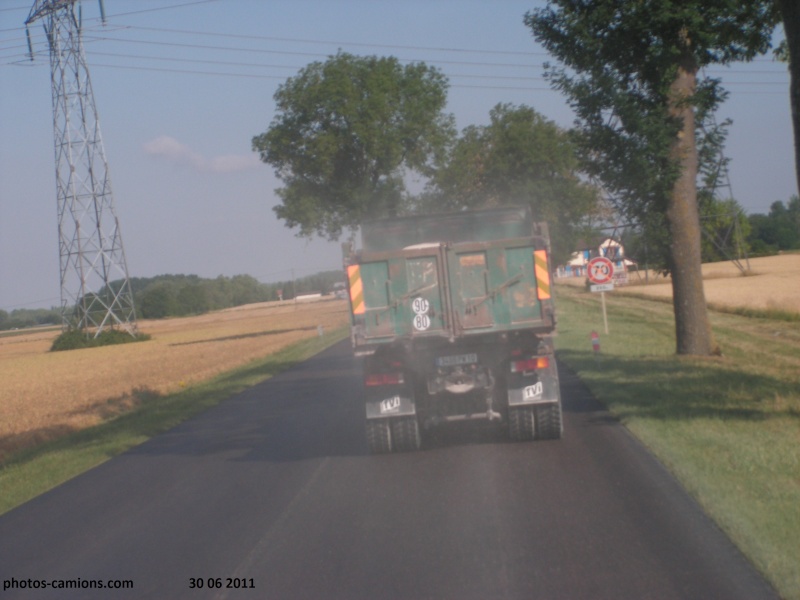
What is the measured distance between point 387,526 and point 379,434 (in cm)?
333

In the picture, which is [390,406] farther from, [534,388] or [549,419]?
[549,419]

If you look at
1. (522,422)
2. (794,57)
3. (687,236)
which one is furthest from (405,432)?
(687,236)

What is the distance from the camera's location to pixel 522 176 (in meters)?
51.1

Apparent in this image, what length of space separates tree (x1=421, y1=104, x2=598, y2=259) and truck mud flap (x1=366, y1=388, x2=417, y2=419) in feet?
126

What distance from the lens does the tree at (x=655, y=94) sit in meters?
16.8

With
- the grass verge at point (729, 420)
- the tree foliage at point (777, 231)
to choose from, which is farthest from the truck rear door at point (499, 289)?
the tree foliage at point (777, 231)

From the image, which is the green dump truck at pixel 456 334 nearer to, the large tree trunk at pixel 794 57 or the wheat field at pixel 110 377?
the large tree trunk at pixel 794 57

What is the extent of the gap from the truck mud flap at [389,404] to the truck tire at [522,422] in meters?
1.20

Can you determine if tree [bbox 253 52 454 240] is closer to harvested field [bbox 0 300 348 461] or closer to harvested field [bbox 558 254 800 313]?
harvested field [bbox 0 300 348 461]

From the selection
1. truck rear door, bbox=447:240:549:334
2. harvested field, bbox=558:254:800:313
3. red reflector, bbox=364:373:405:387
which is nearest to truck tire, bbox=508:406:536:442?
truck rear door, bbox=447:240:549:334

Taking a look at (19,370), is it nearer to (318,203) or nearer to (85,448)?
(318,203)

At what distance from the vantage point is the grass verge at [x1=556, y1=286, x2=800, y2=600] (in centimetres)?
655

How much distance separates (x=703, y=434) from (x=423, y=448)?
11.1 feet

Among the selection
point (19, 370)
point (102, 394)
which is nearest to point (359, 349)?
point (102, 394)
